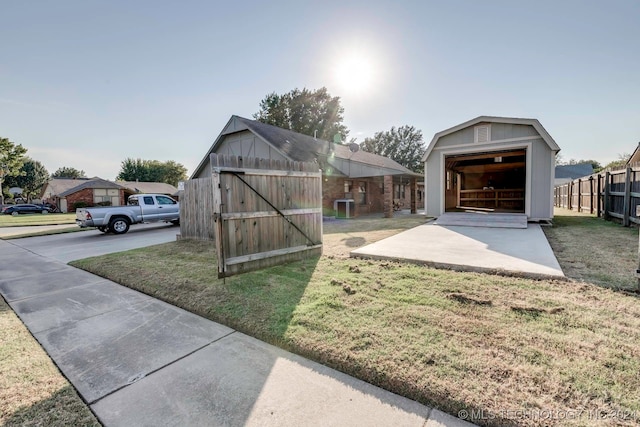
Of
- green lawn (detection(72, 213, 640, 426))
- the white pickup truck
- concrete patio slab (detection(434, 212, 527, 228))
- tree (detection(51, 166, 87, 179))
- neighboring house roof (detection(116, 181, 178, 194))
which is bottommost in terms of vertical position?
green lawn (detection(72, 213, 640, 426))

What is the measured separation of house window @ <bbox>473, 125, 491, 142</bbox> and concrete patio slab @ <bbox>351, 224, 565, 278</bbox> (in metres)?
3.68

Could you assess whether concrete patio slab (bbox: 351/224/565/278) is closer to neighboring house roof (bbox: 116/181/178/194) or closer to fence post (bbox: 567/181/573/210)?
fence post (bbox: 567/181/573/210)

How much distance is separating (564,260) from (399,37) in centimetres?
734

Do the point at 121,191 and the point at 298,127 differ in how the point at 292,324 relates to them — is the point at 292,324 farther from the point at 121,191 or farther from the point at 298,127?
the point at 121,191

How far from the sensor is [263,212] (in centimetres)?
505

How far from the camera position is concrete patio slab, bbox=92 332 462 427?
175cm

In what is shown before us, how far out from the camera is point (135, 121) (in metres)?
15.4

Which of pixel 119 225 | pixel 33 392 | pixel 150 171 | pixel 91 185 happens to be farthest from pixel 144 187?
pixel 33 392

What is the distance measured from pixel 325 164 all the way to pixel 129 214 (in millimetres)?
10211

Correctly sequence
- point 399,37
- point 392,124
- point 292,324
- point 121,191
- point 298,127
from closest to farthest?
point 292,324 < point 399,37 < point 298,127 < point 121,191 < point 392,124

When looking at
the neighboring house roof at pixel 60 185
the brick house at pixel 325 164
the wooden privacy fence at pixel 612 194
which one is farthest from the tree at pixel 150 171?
the wooden privacy fence at pixel 612 194

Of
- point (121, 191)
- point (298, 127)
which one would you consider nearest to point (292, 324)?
point (298, 127)

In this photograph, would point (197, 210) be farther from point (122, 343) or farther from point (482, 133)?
point (482, 133)

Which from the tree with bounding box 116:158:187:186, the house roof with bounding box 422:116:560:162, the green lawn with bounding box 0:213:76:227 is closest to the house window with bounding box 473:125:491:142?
the house roof with bounding box 422:116:560:162
